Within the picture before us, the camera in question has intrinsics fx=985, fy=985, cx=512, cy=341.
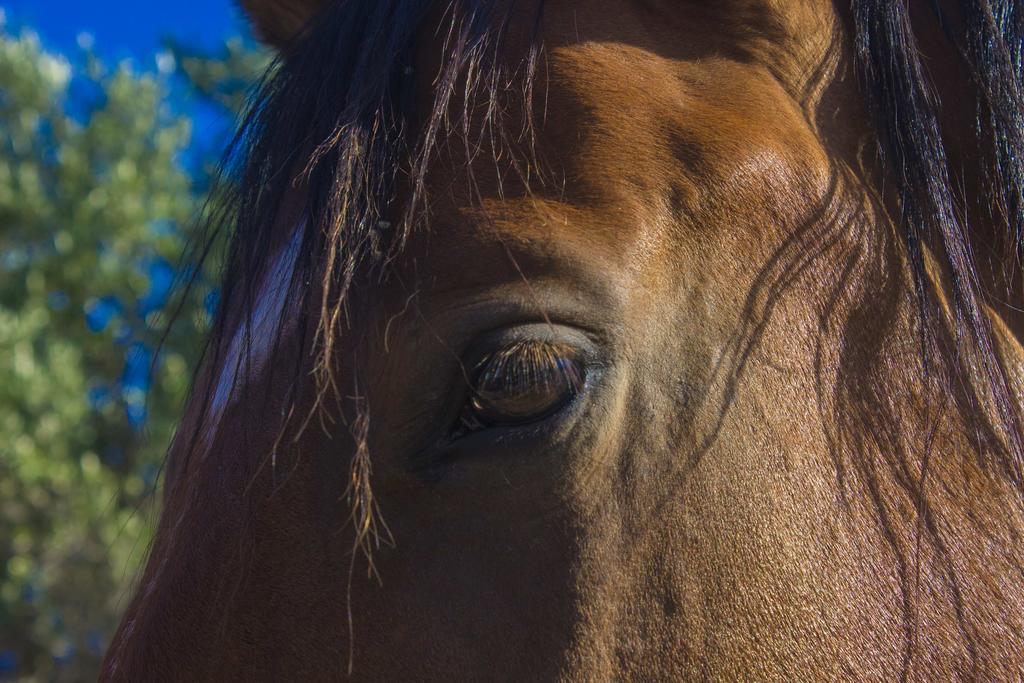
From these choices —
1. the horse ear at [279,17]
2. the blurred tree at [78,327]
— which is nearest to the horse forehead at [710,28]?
the horse ear at [279,17]

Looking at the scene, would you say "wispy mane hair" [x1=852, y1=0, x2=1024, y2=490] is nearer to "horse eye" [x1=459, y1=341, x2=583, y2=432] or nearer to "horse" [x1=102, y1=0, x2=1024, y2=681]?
"horse" [x1=102, y1=0, x2=1024, y2=681]

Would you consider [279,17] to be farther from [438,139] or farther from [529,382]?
[529,382]

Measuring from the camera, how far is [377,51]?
1.71 metres

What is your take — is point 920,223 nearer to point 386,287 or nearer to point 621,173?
point 621,173

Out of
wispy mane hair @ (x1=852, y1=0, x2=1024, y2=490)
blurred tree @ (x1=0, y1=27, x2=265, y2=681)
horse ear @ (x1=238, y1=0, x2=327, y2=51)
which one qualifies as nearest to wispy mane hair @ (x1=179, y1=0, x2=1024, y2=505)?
wispy mane hair @ (x1=852, y1=0, x2=1024, y2=490)

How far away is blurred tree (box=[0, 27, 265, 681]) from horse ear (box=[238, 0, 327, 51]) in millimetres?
4458

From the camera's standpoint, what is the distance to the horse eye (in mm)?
1403

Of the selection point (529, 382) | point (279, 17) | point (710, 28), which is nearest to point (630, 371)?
point (529, 382)

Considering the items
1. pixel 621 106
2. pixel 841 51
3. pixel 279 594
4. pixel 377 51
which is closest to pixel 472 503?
pixel 279 594

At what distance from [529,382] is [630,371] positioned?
149 millimetres

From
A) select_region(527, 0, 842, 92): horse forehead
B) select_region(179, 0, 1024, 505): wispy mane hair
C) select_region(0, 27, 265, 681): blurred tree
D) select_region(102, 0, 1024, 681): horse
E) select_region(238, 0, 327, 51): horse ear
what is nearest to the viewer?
select_region(102, 0, 1024, 681): horse

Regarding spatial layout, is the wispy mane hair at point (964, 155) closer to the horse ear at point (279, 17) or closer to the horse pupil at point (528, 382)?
the horse pupil at point (528, 382)

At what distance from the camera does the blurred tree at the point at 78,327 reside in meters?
7.38

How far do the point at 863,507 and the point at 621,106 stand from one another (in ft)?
2.32
